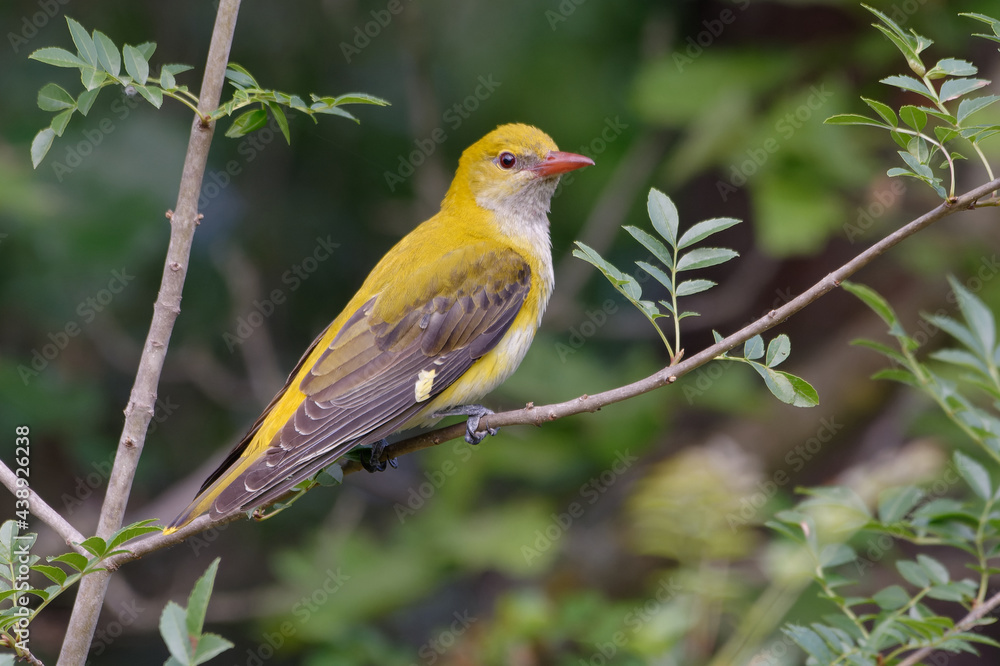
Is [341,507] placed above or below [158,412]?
below

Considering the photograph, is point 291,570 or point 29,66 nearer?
point 291,570

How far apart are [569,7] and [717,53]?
0.90 metres

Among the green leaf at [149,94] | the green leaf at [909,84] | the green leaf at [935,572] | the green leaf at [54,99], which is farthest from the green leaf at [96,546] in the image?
the green leaf at [935,572]

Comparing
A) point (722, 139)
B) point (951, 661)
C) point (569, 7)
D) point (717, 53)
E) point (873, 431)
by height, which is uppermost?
point (569, 7)

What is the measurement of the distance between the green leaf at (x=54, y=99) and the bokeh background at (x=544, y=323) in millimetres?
2086

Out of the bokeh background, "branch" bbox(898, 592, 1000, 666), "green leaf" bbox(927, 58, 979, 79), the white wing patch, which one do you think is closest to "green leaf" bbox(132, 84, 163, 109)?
the white wing patch

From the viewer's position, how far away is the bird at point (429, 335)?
2.86 meters

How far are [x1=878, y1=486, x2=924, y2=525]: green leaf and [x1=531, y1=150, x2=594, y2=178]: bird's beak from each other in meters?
1.92

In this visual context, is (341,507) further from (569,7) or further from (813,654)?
(813,654)

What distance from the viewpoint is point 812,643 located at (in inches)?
84.4

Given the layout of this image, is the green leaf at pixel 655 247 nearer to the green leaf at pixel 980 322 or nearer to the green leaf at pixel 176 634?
the green leaf at pixel 980 322

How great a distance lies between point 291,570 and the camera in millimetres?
4340

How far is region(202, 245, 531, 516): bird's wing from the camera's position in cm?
291

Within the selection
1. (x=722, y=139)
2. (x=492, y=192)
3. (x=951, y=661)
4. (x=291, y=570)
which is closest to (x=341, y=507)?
(x=291, y=570)
